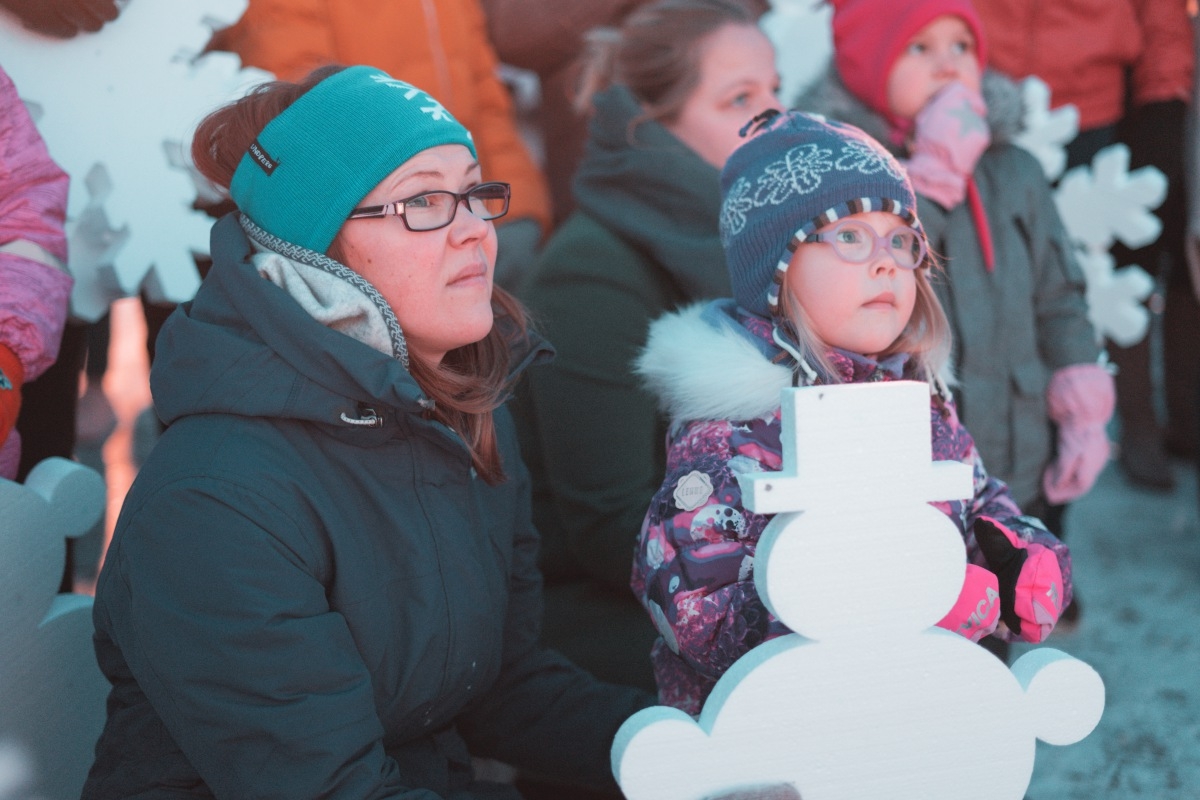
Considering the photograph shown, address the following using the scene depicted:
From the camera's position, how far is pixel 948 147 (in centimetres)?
255

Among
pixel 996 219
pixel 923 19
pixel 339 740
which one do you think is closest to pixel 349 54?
pixel 923 19

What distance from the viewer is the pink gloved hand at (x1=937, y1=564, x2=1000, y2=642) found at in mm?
1442

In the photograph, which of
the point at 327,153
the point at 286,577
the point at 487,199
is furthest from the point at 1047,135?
the point at 286,577

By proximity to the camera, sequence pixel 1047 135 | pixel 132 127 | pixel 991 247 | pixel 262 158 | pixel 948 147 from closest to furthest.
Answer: pixel 262 158, pixel 132 127, pixel 948 147, pixel 991 247, pixel 1047 135

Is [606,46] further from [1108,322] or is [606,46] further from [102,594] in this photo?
[102,594]

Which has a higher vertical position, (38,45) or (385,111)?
(385,111)

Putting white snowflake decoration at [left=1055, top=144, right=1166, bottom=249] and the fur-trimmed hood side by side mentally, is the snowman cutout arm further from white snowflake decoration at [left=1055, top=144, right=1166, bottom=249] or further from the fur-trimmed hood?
white snowflake decoration at [left=1055, top=144, right=1166, bottom=249]

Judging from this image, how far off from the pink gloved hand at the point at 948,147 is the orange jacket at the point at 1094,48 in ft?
4.14

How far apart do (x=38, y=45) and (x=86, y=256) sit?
431mm

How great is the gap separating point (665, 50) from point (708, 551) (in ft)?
5.26

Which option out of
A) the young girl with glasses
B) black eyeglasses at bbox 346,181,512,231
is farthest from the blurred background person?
Result: black eyeglasses at bbox 346,181,512,231

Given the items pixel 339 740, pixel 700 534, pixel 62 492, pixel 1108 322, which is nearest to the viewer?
pixel 339 740

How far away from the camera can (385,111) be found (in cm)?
166

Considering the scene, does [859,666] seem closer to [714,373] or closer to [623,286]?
[714,373]
